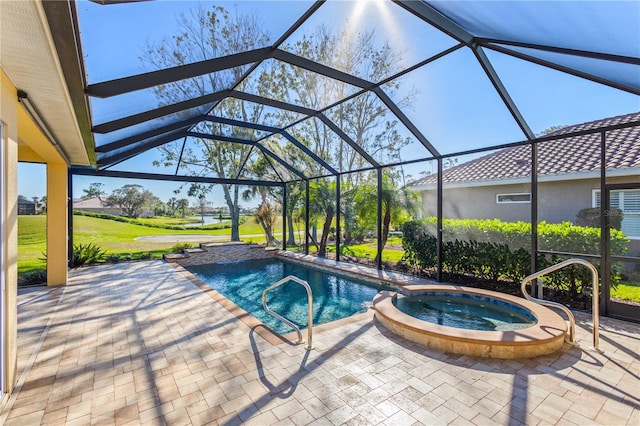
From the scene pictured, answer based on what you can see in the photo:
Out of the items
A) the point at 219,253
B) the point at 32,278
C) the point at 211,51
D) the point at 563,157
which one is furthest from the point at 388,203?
the point at 32,278

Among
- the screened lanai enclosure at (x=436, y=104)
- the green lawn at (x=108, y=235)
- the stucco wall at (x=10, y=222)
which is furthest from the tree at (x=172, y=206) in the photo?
the stucco wall at (x=10, y=222)

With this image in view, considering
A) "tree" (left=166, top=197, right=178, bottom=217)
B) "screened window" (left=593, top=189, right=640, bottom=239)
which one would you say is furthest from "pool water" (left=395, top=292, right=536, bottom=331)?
"tree" (left=166, top=197, right=178, bottom=217)

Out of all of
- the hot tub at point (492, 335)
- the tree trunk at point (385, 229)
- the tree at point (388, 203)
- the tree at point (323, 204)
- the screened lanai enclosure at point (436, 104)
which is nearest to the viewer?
the screened lanai enclosure at point (436, 104)

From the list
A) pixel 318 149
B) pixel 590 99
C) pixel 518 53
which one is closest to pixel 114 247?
pixel 318 149

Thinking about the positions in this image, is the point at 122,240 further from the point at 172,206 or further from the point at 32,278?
the point at 32,278

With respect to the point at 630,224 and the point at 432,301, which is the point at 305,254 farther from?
the point at 630,224

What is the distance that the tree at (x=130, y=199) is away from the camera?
12164 millimetres

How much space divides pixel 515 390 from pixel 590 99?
5.02 meters

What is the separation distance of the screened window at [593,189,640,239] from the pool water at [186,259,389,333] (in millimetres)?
4857

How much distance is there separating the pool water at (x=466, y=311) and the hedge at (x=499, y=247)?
1.33m

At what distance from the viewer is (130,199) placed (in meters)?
12.7

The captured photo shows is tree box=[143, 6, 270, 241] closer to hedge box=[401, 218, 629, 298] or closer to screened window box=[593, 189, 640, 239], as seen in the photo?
hedge box=[401, 218, 629, 298]

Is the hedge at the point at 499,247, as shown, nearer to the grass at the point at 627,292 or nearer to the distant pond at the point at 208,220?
the grass at the point at 627,292

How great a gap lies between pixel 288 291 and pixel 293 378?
16.0 ft
